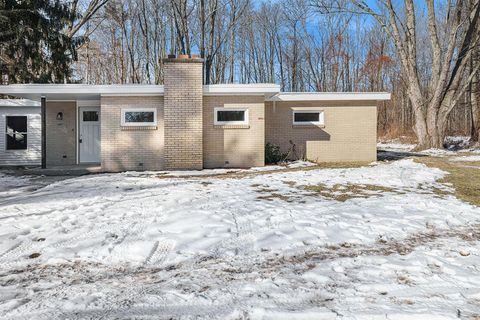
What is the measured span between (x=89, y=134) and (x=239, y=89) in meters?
6.29

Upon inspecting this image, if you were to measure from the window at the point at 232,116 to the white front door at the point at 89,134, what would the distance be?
16.1ft

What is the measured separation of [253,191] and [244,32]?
30.0 metres

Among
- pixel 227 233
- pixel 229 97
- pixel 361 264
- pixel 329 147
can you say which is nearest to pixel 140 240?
pixel 227 233

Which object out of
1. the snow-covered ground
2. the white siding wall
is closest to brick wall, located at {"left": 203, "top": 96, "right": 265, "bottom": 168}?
the snow-covered ground

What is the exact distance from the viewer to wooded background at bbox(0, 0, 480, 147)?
18.4 metres

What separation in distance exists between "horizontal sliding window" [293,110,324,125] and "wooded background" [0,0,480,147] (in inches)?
334

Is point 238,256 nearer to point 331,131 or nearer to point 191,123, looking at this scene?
point 191,123

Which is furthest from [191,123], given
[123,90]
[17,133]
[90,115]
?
[17,133]

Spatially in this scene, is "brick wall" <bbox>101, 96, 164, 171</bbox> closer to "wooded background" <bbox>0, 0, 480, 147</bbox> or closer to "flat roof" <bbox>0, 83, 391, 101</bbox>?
"flat roof" <bbox>0, 83, 391, 101</bbox>

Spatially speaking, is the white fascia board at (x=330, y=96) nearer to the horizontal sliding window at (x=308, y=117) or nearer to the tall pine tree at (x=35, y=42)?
the horizontal sliding window at (x=308, y=117)

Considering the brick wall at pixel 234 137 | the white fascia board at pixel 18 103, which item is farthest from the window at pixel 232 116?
the white fascia board at pixel 18 103

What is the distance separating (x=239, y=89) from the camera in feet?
36.6

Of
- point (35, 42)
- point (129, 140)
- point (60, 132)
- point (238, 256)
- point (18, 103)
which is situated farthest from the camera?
point (35, 42)

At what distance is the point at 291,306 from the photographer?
2.18 m
